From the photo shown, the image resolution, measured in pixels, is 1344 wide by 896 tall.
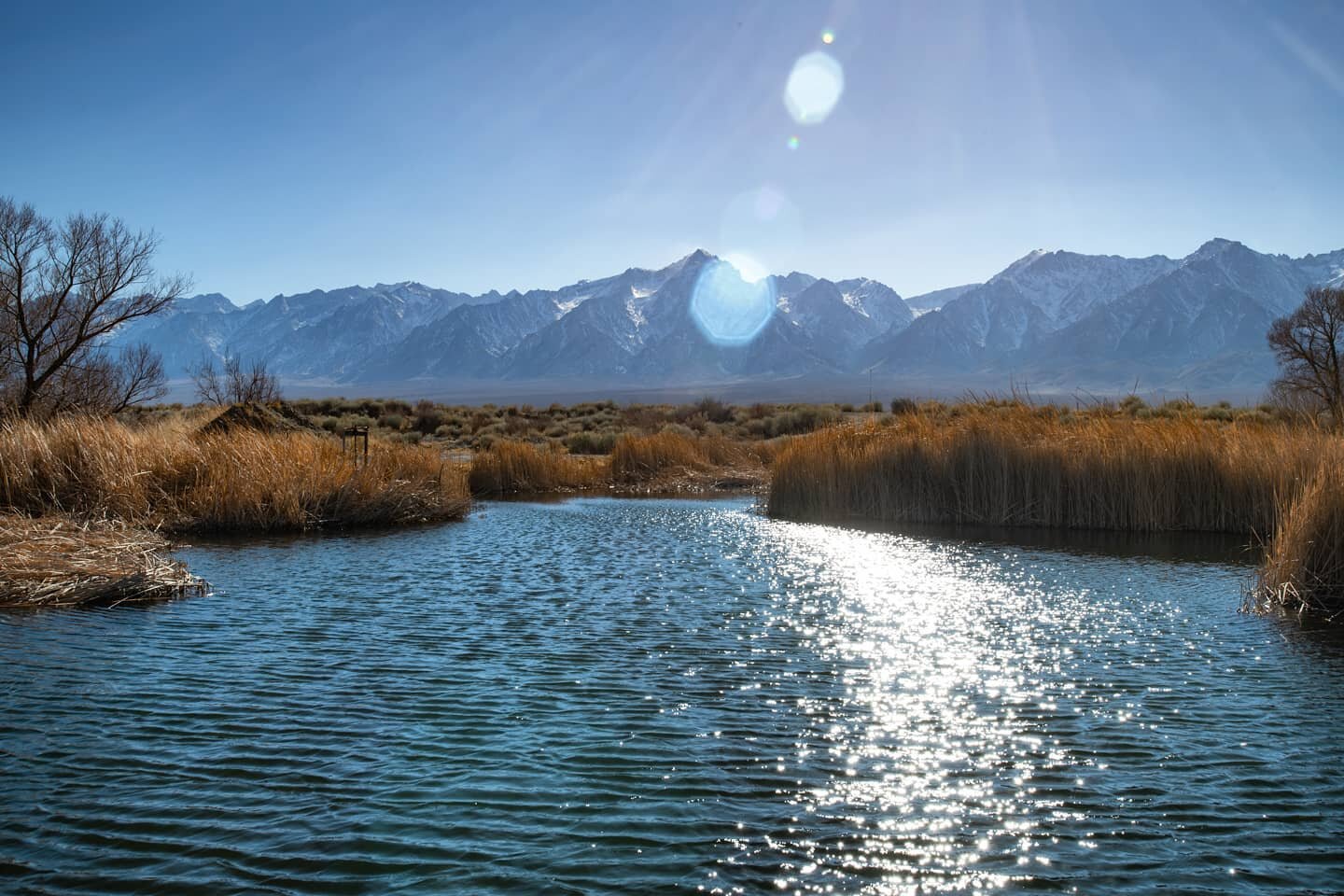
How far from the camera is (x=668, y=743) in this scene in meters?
5.80

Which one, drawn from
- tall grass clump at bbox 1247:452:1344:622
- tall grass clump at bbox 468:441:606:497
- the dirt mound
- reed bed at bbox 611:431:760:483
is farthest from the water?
reed bed at bbox 611:431:760:483

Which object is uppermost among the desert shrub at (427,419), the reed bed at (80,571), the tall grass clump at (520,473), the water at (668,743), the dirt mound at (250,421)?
the desert shrub at (427,419)

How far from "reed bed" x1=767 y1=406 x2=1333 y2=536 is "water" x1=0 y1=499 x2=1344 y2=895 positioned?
20.8 ft

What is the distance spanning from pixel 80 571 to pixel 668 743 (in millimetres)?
7667

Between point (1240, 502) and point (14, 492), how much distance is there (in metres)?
20.4

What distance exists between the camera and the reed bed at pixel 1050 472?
15.7m

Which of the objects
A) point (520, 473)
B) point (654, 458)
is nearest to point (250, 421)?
point (520, 473)

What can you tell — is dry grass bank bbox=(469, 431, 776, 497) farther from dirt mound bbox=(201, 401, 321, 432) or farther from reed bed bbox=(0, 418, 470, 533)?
reed bed bbox=(0, 418, 470, 533)

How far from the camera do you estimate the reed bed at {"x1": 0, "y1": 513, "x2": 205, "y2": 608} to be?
31.4 feet

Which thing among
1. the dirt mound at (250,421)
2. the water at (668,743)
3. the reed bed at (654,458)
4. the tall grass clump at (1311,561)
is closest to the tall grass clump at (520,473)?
the reed bed at (654,458)

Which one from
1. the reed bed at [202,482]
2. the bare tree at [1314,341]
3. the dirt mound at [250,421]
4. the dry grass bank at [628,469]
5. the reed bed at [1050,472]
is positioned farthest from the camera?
the bare tree at [1314,341]

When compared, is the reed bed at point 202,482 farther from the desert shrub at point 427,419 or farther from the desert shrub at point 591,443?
the desert shrub at point 427,419

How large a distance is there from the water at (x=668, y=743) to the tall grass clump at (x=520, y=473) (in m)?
14.5

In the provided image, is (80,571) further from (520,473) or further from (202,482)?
(520,473)
